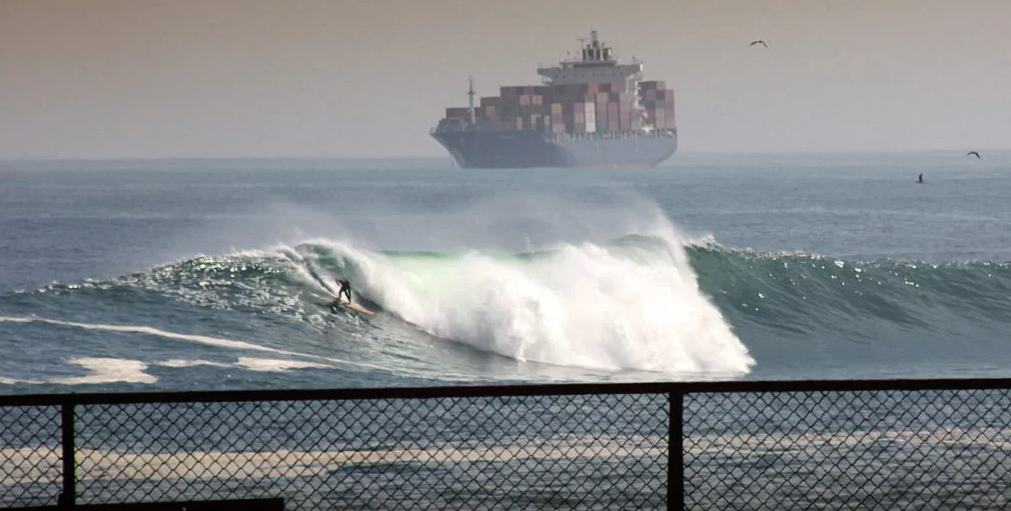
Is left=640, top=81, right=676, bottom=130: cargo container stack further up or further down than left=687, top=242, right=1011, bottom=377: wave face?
further up

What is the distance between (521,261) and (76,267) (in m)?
34.9

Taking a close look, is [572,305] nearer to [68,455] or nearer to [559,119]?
[68,455]

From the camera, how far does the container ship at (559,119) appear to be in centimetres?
18012

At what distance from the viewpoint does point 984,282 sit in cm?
3095

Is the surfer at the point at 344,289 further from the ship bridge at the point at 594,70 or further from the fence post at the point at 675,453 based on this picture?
the ship bridge at the point at 594,70

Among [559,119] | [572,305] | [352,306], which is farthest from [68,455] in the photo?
[559,119]

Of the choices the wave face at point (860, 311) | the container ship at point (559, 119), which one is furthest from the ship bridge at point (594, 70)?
the wave face at point (860, 311)

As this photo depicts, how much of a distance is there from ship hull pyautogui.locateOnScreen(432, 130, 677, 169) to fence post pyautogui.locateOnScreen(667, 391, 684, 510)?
175 m

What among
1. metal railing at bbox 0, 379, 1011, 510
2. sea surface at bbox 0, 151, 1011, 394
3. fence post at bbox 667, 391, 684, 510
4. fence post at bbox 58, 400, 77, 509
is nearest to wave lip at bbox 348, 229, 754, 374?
sea surface at bbox 0, 151, 1011, 394

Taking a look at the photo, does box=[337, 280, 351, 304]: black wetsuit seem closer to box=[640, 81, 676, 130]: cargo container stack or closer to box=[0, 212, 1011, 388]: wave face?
box=[0, 212, 1011, 388]: wave face

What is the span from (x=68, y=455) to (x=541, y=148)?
177778 mm

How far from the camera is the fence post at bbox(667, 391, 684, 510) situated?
16.7 feet

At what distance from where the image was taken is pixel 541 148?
181500 mm

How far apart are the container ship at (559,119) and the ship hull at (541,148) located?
0.14m
